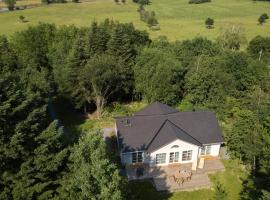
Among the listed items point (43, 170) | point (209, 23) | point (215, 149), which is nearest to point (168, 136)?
point (215, 149)

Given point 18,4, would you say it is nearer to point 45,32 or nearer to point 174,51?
point 45,32

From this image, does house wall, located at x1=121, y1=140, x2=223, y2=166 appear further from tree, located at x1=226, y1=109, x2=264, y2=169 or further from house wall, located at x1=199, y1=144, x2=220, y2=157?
tree, located at x1=226, y1=109, x2=264, y2=169

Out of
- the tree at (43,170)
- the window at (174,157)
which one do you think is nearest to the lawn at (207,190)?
the window at (174,157)

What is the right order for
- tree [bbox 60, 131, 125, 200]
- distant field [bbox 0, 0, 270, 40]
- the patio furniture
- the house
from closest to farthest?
1. tree [bbox 60, 131, 125, 200]
2. the patio furniture
3. the house
4. distant field [bbox 0, 0, 270, 40]

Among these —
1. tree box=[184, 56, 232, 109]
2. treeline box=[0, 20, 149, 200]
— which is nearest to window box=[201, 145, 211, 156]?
tree box=[184, 56, 232, 109]

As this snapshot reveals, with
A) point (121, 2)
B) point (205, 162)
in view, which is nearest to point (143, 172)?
point (205, 162)
